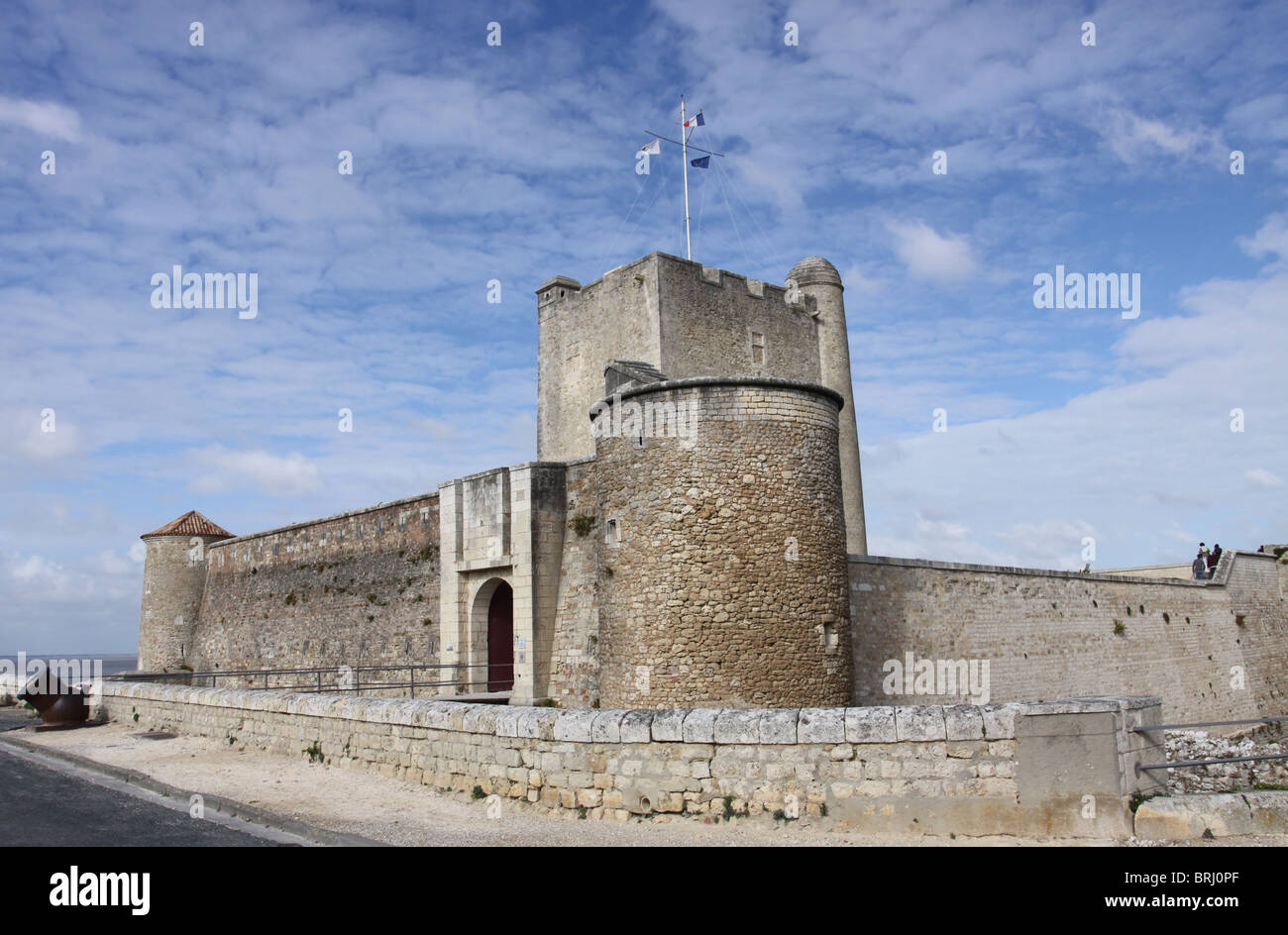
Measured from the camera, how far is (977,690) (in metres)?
18.3

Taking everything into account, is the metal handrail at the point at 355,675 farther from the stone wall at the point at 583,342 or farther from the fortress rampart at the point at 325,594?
the stone wall at the point at 583,342

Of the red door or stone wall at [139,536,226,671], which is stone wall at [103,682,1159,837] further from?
stone wall at [139,536,226,671]

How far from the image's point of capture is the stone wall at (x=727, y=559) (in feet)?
41.8

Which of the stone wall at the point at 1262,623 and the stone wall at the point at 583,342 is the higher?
the stone wall at the point at 583,342

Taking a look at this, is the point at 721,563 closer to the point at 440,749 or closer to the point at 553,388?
the point at 440,749

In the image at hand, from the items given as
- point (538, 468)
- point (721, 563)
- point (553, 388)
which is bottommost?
point (721, 563)

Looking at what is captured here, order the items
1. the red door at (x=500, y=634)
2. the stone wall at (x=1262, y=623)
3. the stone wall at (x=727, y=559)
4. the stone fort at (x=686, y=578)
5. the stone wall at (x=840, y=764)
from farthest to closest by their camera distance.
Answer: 1. the stone wall at (x=1262, y=623)
2. the red door at (x=500, y=634)
3. the stone fort at (x=686, y=578)
4. the stone wall at (x=727, y=559)
5. the stone wall at (x=840, y=764)

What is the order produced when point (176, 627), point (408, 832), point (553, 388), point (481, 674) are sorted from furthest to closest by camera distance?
1. point (176, 627)
2. point (553, 388)
3. point (481, 674)
4. point (408, 832)

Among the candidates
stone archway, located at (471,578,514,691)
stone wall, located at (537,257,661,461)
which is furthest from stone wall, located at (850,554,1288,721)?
stone wall, located at (537,257,661,461)

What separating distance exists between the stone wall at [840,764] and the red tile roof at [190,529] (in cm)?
2457

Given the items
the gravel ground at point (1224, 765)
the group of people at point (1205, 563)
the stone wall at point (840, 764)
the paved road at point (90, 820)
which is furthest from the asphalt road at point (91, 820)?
the group of people at point (1205, 563)

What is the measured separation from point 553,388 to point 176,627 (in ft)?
52.1

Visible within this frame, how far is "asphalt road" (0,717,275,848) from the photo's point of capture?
810 cm
